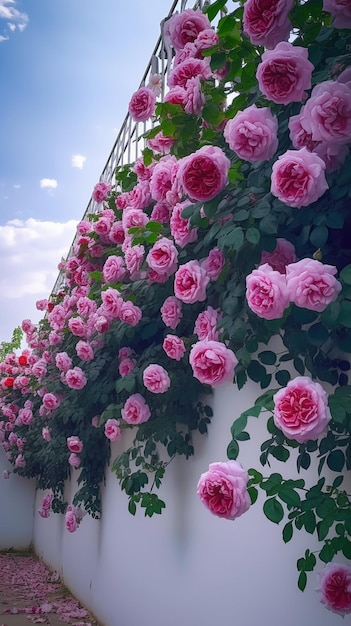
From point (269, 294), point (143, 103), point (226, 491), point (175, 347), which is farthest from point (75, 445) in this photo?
point (269, 294)

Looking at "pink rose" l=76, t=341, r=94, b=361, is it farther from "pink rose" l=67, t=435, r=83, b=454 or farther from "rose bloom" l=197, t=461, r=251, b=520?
"rose bloom" l=197, t=461, r=251, b=520

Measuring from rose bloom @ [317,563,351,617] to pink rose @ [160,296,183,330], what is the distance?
1.16 meters

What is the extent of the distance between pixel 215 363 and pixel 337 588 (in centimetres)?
66

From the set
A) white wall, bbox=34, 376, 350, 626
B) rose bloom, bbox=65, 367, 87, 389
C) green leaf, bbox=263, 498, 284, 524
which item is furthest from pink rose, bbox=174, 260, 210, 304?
rose bloom, bbox=65, 367, 87, 389

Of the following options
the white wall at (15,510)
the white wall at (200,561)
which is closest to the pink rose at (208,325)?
the white wall at (200,561)

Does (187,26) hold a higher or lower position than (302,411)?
higher

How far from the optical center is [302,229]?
1.64 meters

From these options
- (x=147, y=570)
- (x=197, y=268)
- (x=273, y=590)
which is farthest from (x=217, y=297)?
(x=147, y=570)

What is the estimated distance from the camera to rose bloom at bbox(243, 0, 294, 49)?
1401 mm

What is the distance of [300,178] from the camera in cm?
141

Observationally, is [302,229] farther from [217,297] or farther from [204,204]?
[217,297]

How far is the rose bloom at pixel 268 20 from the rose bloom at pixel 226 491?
1.07m

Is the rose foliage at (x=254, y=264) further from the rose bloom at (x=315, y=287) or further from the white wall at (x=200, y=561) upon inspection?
the white wall at (x=200, y=561)

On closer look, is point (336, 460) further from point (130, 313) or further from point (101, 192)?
point (101, 192)
